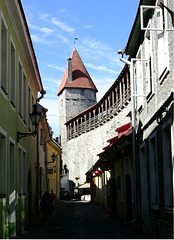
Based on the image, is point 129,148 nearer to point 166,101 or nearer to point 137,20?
point 137,20

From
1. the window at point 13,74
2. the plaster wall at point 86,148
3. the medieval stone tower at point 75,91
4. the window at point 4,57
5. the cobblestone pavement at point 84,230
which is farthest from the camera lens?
the medieval stone tower at point 75,91

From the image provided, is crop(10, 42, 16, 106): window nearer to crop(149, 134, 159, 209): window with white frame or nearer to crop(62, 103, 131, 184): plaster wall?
crop(149, 134, 159, 209): window with white frame

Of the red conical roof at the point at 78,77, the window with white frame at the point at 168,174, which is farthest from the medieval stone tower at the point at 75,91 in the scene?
the window with white frame at the point at 168,174

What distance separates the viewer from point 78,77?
7731cm

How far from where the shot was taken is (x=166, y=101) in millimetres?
7832

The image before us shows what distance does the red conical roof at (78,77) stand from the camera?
7654 centimetres

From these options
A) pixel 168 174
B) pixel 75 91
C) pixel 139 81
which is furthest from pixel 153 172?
pixel 75 91

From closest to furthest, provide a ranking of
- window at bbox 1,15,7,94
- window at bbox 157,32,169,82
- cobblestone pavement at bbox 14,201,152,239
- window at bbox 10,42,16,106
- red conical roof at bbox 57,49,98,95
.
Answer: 1. window at bbox 157,32,169,82
2. window at bbox 1,15,7,94
3. cobblestone pavement at bbox 14,201,152,239
4. window at bbox 10,42,16,106
5. red conical roof at bbox 57,49,98,95

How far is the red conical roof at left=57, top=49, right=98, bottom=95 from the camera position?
76.5 m

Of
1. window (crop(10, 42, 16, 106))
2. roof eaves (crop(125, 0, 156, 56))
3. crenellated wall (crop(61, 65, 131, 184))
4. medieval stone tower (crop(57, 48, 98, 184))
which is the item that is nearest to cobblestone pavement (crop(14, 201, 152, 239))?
window (crop(10, 42, 16, 106))

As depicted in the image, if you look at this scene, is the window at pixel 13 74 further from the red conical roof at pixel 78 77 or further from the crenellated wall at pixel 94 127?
the red conical roof at pixel 78 77

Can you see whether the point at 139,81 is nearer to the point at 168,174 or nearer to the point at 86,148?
the point at 168,174

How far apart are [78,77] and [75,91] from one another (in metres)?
2.57

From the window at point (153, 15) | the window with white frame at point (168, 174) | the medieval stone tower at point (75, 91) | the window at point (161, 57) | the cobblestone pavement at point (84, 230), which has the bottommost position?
the cobblestone pavement at point (84, 230)
